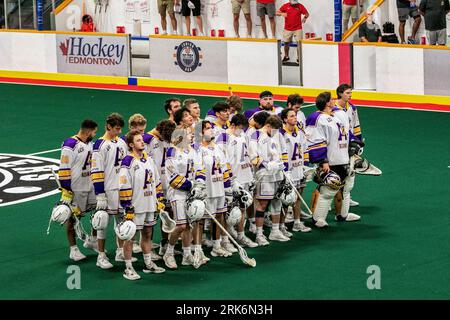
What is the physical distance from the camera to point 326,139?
51.0 ft

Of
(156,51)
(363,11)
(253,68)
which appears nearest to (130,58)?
(156,51)

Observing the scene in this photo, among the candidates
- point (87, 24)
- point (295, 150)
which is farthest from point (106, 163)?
point (87, 24)

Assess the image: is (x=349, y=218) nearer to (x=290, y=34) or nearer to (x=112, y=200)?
(x=112, y=200)

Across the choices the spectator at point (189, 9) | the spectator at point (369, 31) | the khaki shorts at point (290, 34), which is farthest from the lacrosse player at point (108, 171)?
the spectator at point (189, 9)

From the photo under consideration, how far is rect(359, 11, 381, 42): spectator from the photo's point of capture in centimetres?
2762

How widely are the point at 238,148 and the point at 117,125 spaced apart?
5.79ft

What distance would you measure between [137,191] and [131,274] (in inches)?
40.1

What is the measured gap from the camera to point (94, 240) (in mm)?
14547

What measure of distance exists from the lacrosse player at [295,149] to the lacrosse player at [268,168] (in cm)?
29

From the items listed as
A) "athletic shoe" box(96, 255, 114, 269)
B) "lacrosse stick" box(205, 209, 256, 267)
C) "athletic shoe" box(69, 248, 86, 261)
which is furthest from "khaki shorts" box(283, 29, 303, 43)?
"athletic shoe" box(96, 255, 114, 269)

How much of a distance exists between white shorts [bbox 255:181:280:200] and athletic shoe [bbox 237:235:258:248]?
61 centimetres

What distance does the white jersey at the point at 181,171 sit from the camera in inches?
531

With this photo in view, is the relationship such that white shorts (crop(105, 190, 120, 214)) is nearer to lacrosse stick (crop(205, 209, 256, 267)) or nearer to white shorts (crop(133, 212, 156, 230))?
white shorts (crop(133, 212, 156, 230))

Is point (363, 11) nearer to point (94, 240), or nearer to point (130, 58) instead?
point (130, 58)
